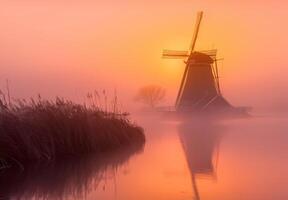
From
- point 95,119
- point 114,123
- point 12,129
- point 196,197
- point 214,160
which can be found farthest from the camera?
point 114,123

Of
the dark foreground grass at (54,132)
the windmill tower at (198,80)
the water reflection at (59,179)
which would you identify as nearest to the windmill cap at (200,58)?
the windmill tower at (198,80)

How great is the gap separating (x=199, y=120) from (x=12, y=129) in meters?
45.4

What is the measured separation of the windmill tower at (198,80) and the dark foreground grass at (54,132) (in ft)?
98.8

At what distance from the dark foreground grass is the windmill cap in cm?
3009

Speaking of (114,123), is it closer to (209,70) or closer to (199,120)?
(209,70)

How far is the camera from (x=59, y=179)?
977 centimetres

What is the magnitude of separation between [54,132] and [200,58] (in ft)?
117

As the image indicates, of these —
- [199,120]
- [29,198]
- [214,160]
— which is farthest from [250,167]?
[199,120]

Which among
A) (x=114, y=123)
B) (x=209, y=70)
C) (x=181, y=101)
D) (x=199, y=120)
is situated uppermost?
(x=114, y=123)

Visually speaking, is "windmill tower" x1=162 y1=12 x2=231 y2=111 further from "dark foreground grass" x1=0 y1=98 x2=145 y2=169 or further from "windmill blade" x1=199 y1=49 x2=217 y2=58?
"dark foreground grass" x1=0 y1=98 x2=145 y2=169

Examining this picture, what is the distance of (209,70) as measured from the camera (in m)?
47.9

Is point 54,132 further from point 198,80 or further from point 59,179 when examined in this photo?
point 198,80

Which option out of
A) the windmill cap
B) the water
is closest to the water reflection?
the water

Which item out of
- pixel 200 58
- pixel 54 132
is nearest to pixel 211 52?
pixel 200 58
